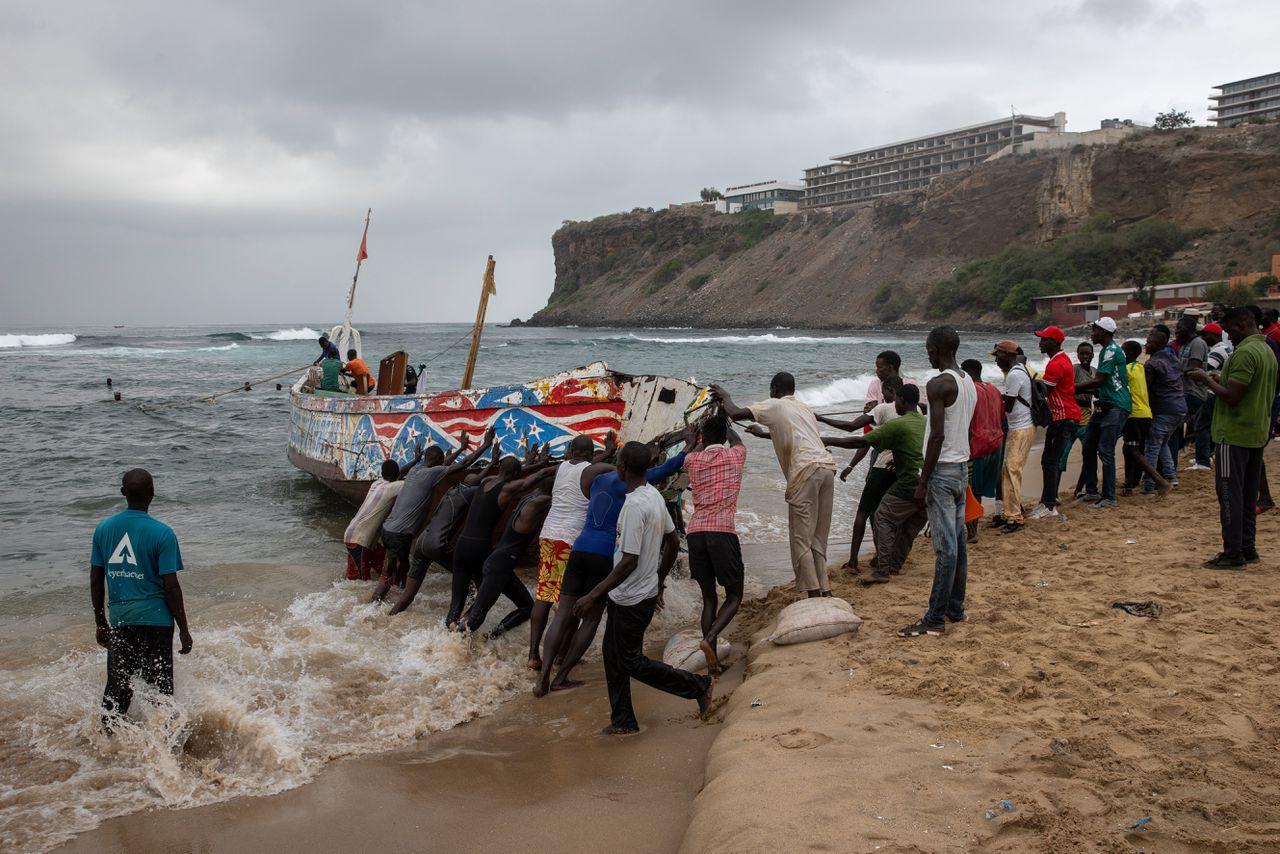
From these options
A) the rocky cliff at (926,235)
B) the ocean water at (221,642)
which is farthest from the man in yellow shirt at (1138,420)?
the rocky cliff at (926,235)

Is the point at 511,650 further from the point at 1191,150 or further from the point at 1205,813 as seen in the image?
the point at 1191,150

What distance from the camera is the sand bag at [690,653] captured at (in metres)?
6.19

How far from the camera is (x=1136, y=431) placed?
9.60 metres

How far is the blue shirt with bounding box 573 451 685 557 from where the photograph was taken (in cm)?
581

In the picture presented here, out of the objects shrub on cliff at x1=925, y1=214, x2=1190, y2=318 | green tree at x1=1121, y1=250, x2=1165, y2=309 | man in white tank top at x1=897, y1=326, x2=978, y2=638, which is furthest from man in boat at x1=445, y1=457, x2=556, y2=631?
shrub on cliff at x1=925, y1=214, x2=1190, y2=318

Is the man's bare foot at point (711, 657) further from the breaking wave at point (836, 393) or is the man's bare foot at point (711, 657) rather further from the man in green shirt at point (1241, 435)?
the breaking wave at point (836, 393)

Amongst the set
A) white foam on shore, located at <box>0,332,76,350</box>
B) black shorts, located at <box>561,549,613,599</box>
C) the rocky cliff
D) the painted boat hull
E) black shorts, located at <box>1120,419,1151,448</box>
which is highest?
the rocky cliff

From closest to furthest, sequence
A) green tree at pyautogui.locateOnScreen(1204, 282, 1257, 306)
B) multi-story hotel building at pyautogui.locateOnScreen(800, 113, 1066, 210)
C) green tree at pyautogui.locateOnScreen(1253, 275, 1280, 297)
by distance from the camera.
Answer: green tree at pyautogui.locateOnScreen(1204, 282, 1257, 306) → green tree at pyautogui.locateOnScreen(1253, 275, 1280, 297) → multi-story hotel building at pyautogui.locateOnScreen(800, 113, 1066, 210)

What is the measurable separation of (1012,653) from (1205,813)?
179 cm

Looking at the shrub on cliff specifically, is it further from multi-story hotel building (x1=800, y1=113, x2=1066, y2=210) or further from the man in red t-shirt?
the man in red t-shirt

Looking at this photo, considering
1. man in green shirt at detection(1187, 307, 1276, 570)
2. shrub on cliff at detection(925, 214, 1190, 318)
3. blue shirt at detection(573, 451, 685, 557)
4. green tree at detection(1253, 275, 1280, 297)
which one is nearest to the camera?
blue shirt at detection(573, 451, 685, 557)

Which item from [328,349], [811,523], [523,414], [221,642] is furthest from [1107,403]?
[328,349]

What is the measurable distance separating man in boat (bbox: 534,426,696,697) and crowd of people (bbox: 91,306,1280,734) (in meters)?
0.01

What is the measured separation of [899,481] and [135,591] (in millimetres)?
5140
